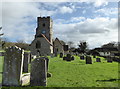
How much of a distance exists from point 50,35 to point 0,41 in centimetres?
1777

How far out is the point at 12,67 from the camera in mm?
6793

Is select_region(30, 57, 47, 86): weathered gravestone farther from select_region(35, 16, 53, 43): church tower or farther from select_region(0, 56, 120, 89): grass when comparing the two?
select_region(35, 16, 53, 43): church tower

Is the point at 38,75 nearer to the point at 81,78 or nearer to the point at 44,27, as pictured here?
the point at 81,78

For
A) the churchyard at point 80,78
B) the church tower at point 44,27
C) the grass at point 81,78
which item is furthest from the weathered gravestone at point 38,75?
the church tower at point 44,27

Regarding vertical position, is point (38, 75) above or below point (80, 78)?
above

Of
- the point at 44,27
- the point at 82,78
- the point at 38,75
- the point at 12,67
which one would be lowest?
the point at 82,78

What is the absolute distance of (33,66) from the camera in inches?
271

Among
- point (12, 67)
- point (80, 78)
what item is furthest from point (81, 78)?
point (12, 67)

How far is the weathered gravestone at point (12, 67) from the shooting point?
6754 mm

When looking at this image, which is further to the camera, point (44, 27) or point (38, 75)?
→ point (44, 27)

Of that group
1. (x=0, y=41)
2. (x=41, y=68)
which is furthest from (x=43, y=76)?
(x=0, y=41)

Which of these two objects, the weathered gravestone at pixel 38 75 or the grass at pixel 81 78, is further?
the grass at pixel 81 78

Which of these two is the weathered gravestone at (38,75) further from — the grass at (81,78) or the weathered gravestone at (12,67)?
the weathered gravestone at (12,67)

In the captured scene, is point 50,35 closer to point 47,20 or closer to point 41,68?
point 47,20
